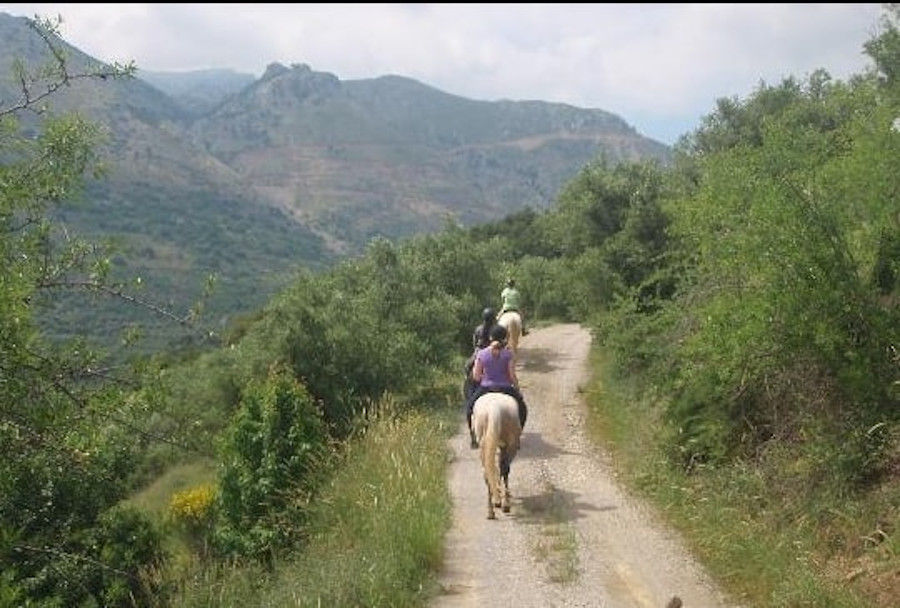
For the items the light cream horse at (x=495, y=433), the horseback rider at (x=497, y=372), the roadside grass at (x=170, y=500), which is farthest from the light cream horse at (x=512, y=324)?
the roadside grass at (x=170, y=500)

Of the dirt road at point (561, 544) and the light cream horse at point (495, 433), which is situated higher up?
the light cream horse at point (495, 433)

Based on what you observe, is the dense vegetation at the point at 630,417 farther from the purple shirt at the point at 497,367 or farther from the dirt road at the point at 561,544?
the purple shirt at the point at 497,367

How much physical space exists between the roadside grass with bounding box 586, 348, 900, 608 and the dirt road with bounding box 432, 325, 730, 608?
1.26 ft

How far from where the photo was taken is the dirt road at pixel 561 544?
915cm

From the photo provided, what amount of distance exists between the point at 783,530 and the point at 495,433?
3.71m

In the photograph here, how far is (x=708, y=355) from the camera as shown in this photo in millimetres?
12805

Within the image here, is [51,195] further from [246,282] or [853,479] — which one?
[246,282]

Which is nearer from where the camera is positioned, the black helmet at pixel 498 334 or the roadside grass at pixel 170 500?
the black helmet at pixel 498 334

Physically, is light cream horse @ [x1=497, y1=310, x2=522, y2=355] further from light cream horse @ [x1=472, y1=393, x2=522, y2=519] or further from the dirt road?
light cream horse @ [x1=472, y1=393, x2=522, y2=519]

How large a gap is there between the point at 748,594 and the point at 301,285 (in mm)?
15882

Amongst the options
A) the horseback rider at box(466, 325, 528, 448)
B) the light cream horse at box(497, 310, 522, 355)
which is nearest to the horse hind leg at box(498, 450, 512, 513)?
the horseback rider at box(466, 325, 528, 448)

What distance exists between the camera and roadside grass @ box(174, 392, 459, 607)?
354 inches

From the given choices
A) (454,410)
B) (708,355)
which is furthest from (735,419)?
(454,410)

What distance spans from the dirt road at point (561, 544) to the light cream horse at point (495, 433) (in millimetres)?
492
